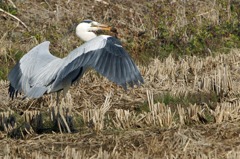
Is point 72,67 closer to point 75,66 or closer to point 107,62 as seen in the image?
point 75,66

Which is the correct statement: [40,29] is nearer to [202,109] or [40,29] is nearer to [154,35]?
[154,35]

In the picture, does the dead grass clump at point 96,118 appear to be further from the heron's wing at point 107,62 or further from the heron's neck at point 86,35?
the heron's neck at point 86,35

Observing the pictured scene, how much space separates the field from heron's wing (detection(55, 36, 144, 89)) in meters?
0.58

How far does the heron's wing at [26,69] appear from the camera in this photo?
731 centimetres

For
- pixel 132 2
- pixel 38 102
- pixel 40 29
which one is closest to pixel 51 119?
pixel 38 102

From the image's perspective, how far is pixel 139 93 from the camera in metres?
8.94

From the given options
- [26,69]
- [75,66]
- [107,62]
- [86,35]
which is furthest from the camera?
[86,35]

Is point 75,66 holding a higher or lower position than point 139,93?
higher

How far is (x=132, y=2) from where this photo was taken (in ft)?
46.8

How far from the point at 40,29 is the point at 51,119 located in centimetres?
521

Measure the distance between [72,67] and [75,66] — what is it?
0.03 metres

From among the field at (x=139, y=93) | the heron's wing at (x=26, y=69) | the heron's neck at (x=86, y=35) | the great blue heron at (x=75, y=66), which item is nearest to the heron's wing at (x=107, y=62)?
the great blue heron at (x=75, y=66)

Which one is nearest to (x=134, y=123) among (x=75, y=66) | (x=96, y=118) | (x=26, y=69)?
(x=96, y=118)

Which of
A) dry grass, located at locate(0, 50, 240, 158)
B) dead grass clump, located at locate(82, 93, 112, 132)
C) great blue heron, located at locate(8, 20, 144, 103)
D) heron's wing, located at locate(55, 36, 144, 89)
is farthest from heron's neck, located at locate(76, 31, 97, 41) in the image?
heron's wing, located at locate(55, 36, 144, 89)
